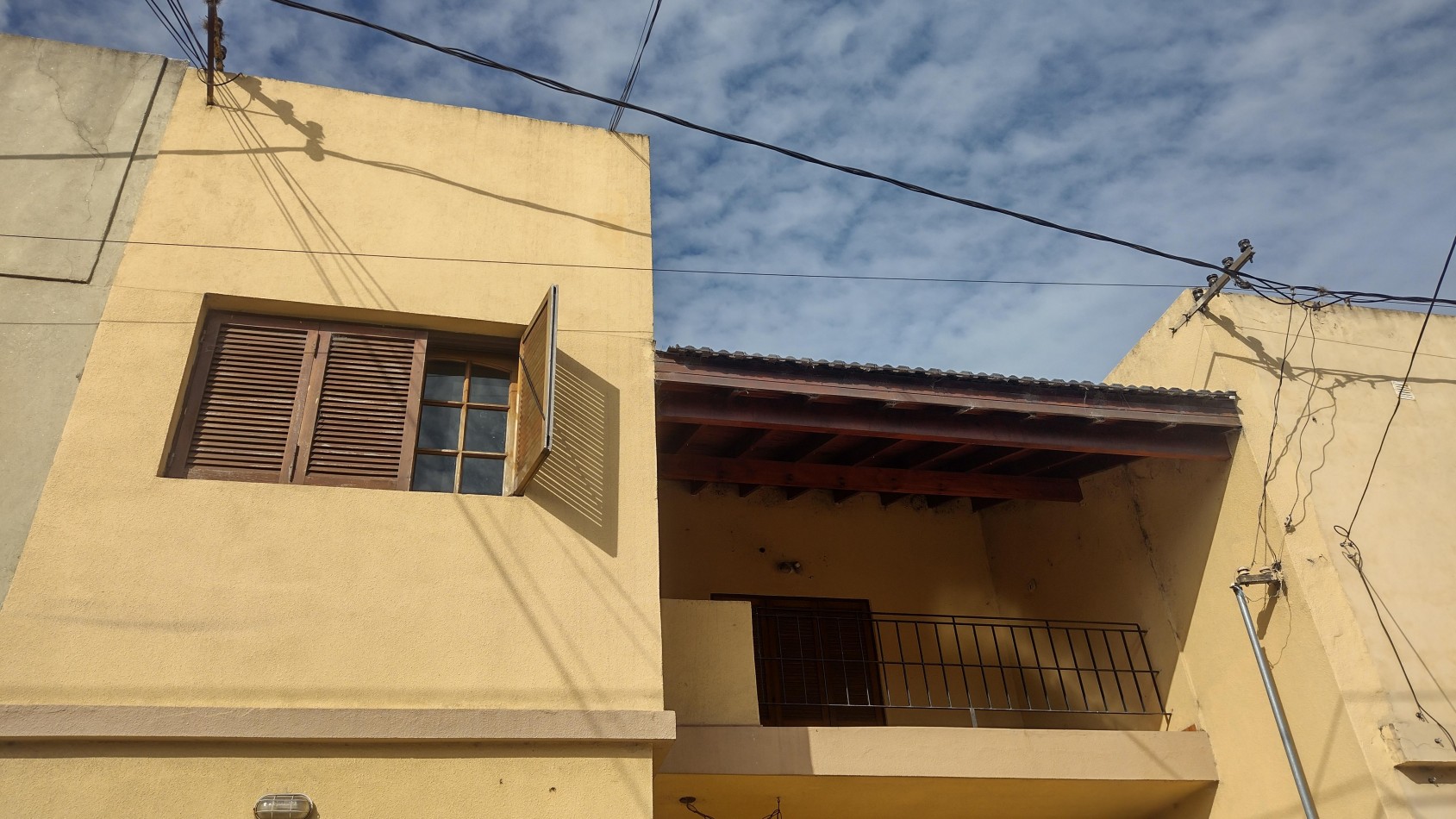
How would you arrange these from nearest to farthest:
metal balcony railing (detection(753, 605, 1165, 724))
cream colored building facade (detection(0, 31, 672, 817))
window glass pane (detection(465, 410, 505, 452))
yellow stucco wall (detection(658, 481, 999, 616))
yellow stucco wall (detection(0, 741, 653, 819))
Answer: yellow stucco wall (detection(0, 741, 653, 819)) → cream colored building facade (detection(0, 31, 672, 817)) → window glass pane (detection(465, 410, 505, 452)) → metal balcony railing (detection(753, 605, 1165, 724)) → yellow stucco wall (detection(658, 481, 999, 616))

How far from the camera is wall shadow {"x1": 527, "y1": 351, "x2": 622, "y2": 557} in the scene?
5672 millimetres

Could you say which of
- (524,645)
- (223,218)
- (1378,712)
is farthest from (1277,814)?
(223,218)

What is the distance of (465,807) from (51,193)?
4.58 meters

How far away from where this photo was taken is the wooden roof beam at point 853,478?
7.98 meters

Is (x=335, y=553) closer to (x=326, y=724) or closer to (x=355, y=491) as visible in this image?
(x=355, y=491)

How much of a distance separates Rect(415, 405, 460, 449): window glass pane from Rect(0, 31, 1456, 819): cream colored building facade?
8 centimetres

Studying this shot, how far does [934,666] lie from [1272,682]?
2967 millimetres

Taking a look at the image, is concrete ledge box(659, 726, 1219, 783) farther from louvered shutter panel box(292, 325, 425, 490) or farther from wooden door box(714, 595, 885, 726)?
louvered shutter panel box(292, 325, 425, 490)

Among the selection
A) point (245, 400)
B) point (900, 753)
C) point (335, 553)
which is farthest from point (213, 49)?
point (900, 753)

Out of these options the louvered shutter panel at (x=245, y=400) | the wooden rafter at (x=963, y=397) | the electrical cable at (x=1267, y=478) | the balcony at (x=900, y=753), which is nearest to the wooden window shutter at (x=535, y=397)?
the wooden rafter at (x=963, y=397)

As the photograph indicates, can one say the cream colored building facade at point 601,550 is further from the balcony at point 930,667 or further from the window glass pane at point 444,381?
the window glass pane at point 444,381

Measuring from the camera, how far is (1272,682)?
6555mm

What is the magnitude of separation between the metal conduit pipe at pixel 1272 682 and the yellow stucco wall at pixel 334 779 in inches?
167

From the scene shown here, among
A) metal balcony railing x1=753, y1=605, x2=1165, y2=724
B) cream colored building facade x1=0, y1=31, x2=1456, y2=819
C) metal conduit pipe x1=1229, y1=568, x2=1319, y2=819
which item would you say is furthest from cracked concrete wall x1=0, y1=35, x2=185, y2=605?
metal conduit pipe x1=1229, y1=568, x2=1319, y2=819
